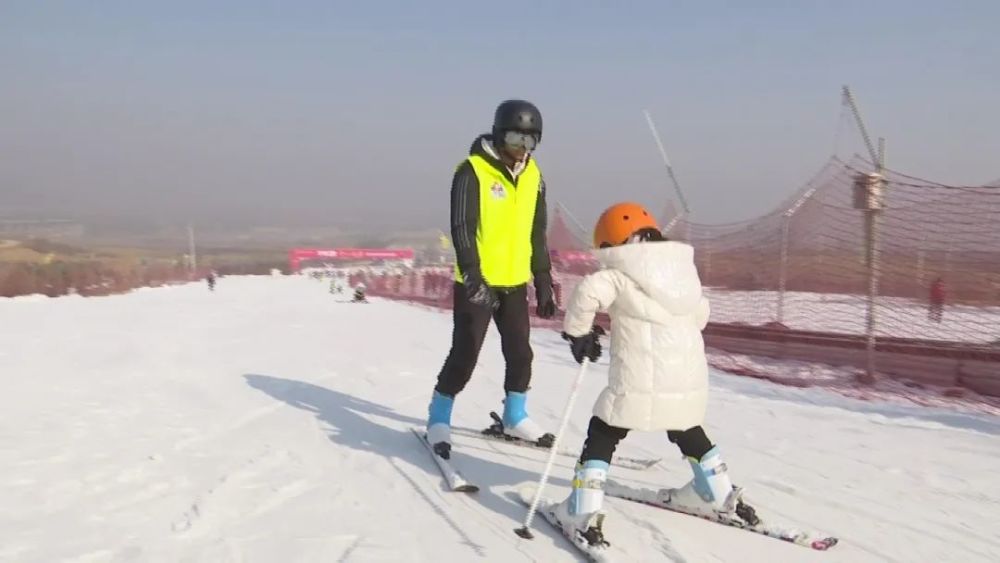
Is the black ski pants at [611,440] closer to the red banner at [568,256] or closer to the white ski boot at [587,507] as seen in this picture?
the white ski boot at [587,507]

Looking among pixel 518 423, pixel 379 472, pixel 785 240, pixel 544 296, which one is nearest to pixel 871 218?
pixel 785 240

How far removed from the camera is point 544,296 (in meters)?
4.36

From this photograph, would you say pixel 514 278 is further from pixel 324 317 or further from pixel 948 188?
pixel 324 317

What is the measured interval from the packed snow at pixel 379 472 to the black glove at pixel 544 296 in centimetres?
85

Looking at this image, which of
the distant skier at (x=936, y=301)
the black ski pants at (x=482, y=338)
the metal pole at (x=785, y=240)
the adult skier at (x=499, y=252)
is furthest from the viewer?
the metal pole at (x=785, y=240)

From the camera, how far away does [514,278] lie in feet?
13.8

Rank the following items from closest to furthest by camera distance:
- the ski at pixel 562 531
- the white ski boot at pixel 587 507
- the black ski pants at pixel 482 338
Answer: the ski at pixel 562 531, the white ski boot at pixel 587 507, the black ski pants at pixel 482 338

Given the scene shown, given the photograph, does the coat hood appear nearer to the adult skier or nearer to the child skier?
the child skier

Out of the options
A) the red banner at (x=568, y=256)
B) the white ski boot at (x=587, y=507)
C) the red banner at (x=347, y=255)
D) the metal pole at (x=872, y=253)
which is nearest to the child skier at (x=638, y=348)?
the white ski boot at (x=587, y=507)

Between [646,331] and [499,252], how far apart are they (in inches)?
55.3

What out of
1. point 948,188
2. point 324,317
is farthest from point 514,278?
point 324,317

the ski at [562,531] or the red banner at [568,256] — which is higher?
the red banner at [568,256]

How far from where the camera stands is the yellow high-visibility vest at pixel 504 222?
4.00 meters

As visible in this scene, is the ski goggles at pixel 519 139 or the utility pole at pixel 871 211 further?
the utility pole at pixel 871 211
